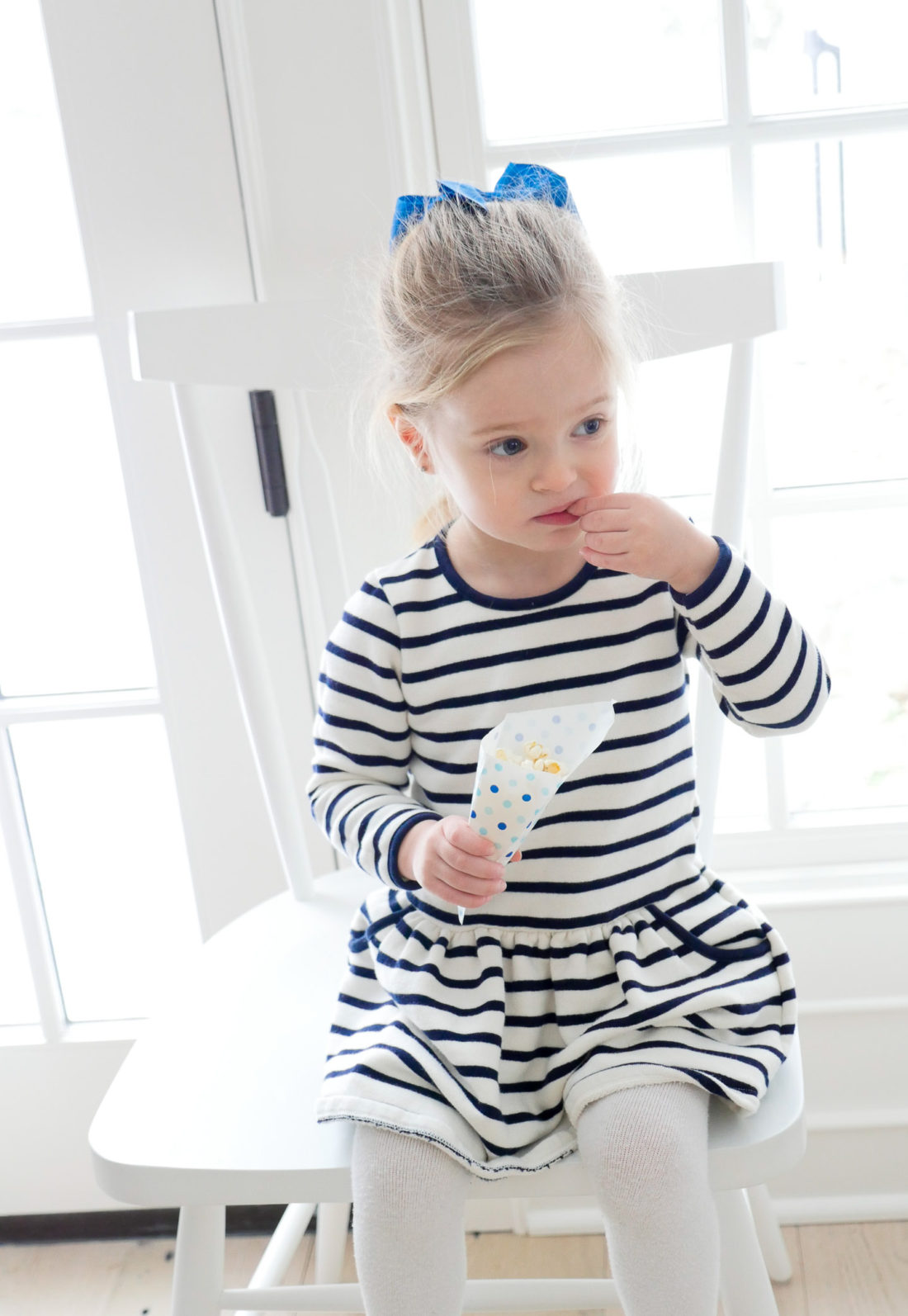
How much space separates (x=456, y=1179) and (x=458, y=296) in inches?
19.3

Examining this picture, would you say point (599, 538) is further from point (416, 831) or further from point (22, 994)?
point (22, 994)

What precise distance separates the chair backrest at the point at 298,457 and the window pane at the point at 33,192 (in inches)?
→ 6.8

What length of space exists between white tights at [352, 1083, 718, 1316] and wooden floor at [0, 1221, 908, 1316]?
503 millimetres

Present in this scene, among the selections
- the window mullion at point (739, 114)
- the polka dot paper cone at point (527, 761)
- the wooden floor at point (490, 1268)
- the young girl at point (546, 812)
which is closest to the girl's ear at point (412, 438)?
the young girl at point (546, 812)

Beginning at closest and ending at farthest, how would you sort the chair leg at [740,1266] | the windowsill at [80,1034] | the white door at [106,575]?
1. the chair leg at [740,1266]
2. the white door at [106,575]
3. the windowsill at [80,1034]

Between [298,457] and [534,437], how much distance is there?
1.01 feet

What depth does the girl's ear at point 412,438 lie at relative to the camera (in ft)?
2.48

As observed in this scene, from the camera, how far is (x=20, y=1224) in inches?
48.3

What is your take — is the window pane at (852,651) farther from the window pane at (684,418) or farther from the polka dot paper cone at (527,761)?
the polka dot paper cone at (527,761)

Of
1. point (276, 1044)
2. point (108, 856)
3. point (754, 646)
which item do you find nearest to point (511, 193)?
point (754, 646)

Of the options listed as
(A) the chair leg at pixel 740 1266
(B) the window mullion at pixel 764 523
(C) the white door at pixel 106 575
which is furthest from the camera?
(B) the window mullion at pixel 764 523

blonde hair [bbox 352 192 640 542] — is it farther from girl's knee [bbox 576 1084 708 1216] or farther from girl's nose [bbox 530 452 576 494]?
girl's knee [bbox 576 1084 708 1216]

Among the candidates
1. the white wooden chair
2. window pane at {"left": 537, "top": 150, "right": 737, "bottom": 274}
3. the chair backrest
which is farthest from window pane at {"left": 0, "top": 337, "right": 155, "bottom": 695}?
window pane at {"left": 537, "top": 150, "right": 737, "bottom": 274}

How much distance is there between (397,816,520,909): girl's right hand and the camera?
633 millimetres
